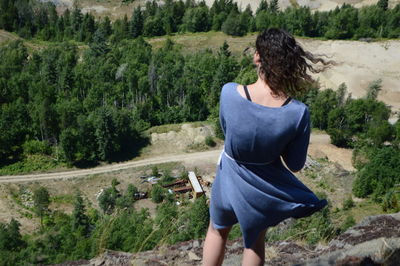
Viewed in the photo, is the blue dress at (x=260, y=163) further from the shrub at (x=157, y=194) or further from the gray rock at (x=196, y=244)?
the shrub at (x=157, y=194)

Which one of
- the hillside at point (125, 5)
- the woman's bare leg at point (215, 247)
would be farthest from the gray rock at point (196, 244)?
the hillside at point (125, 5)

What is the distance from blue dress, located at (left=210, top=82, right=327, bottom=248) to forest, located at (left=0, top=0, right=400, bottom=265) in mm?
19752

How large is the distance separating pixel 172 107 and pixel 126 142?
8.78 metres

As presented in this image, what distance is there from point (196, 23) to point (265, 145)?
76.0 metres

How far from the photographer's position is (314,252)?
28.9 ft

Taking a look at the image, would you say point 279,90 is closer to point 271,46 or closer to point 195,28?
point 271,46

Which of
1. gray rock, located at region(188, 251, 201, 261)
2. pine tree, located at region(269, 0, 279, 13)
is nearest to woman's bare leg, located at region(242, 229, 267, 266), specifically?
gray rock, located at region(188, 251, 201, 261)

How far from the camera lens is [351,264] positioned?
692 cm

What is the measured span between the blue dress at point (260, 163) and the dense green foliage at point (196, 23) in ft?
234

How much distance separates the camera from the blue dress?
5.01 metres

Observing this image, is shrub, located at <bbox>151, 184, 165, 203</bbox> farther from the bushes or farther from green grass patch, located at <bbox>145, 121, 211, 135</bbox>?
the bushes

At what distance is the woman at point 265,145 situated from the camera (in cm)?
499

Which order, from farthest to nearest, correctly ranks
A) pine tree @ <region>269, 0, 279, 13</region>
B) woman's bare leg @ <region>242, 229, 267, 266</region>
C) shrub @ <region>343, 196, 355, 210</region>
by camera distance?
pine tree @ <region>269, 0, 279, 13</region>
shrub @ <region>343, 196, 355, 210</region>
woman's bare leg @ <region>242, 229, 267, 266</region>

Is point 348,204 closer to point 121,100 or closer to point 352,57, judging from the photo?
point 121,100
